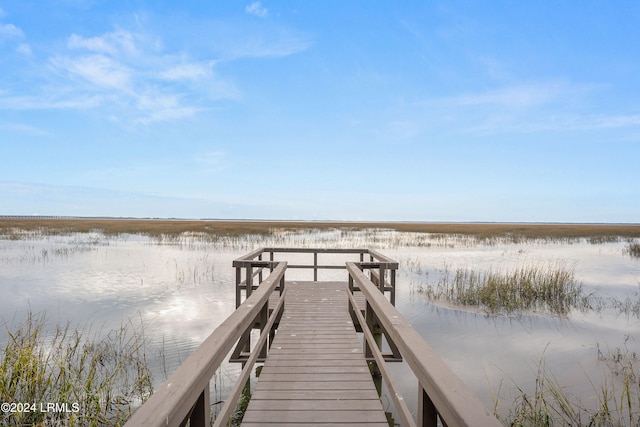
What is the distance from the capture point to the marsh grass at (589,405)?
170 inches

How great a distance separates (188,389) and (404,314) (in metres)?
9.23

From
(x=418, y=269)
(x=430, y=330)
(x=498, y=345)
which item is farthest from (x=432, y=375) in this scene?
(x=418, y=269)

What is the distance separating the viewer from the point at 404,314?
1016 centimetres

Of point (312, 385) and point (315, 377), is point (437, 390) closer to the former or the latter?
point (312, 385)

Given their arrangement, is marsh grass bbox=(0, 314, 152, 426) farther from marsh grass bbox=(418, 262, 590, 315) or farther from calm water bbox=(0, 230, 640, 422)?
marsh grass bbox=(418, 262, 590, 315)

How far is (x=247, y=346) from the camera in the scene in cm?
642

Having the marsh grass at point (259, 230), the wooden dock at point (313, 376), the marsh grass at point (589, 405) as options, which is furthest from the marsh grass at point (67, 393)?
the marsh grass at point (259, 230)

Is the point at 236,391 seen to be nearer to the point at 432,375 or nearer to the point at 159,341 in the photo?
the point at 432,375

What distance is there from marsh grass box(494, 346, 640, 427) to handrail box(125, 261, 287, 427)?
3.57 m

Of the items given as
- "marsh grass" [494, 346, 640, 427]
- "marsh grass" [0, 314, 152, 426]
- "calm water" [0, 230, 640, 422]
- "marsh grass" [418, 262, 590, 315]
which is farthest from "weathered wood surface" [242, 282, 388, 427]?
"marsh grass" [418, 262, 590, 315]

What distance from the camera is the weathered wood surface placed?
3207 millimetres

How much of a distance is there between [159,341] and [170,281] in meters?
6.74

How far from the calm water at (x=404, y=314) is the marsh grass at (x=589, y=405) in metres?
0.18

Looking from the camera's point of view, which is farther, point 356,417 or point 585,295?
point 585,295
